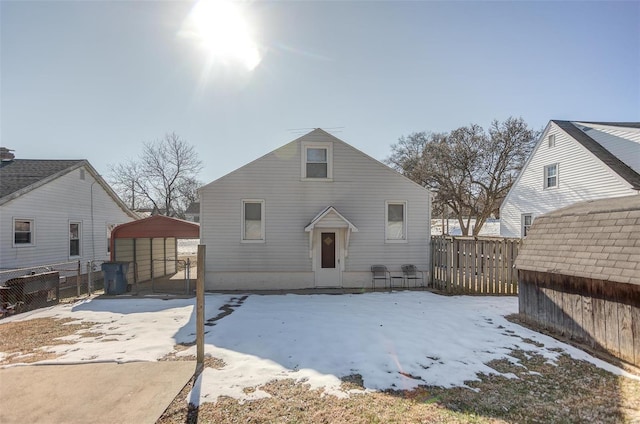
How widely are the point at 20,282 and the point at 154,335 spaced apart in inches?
206

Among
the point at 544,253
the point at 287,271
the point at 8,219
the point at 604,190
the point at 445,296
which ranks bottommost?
the point at 445,296

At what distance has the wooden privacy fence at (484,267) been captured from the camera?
9.92 metres

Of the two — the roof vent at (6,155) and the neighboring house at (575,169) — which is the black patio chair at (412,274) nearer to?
the neighboring house at (575,169)

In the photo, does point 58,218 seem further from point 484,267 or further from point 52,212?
point 484,267

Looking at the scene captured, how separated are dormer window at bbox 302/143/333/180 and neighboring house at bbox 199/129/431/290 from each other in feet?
0.12

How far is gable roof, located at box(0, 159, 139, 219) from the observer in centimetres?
1147

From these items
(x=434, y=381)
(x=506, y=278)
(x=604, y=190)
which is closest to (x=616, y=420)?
(x=434, y=381)

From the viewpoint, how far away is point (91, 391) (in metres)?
3.97

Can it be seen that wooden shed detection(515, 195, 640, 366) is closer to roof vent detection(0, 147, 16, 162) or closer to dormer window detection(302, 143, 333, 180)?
dormer window detection(302, 143, 333, 180)

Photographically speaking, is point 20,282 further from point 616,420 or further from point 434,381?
point 616,420

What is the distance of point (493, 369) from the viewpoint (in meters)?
4.69

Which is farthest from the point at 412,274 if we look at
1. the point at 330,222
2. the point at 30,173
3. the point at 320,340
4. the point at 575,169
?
the point at 30,173

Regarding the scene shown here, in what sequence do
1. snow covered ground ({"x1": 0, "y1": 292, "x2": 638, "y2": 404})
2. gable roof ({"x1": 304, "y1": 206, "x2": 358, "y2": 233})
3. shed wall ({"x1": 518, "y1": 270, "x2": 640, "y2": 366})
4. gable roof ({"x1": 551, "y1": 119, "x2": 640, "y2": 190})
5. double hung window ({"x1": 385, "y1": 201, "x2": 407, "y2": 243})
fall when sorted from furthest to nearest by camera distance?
gable roof ({"x1": 551, "y1": 119, "x2": 640, "y2": 190})
double hung window ({"x1": 385, "y1": 201, "x2": 407, "y2": 243})
gable roof ({"x1": 304, "y1": 206, "x2": 358, "y2": 233})
shed wall ({"x1": 518, "y1": 270, "x2": 640, "y2": 366})
snow covered ground ({"x1": 0, "y1": 292, "x2": 638, "y2": 404})

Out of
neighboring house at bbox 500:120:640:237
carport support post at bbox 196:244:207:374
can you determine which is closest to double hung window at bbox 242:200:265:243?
carport support post at bbox 196:244:207:374
